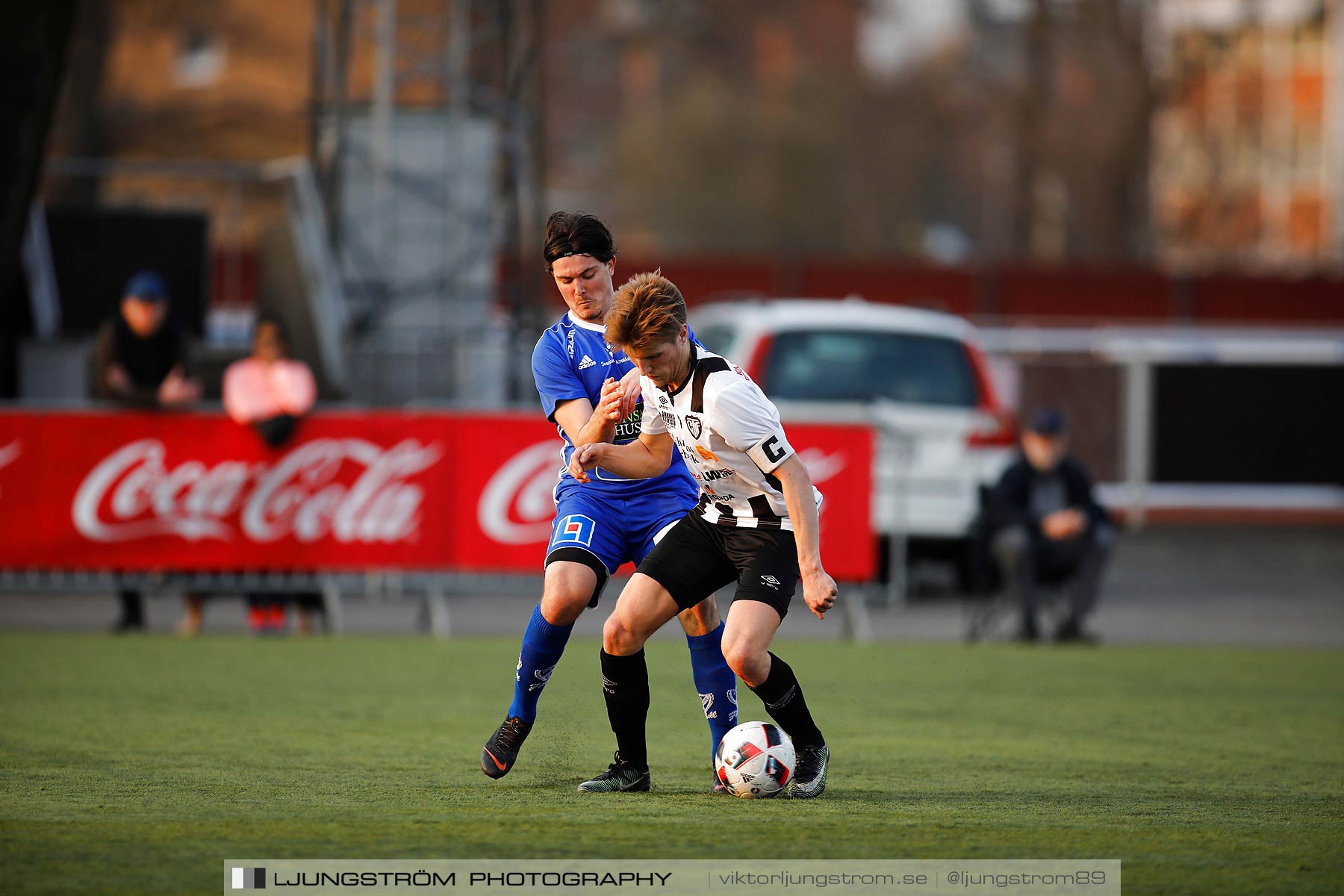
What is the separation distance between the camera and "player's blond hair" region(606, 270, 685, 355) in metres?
5.78

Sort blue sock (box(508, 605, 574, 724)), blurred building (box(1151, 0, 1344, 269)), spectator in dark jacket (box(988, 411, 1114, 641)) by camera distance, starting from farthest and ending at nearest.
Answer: blurred building (box(1151, 0, 1344, 269))
spectator in dark jacket (box(988, 411, 1114, 641))
blue sock (box(508, 605, 574, 724))

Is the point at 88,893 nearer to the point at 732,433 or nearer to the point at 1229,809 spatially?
the point at 732,433

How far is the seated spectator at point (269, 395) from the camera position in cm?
1183

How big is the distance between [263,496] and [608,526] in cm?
587

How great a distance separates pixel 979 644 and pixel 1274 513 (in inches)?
412

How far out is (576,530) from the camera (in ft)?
21.6

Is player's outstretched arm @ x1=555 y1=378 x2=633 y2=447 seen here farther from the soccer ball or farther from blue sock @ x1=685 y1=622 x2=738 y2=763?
the soccer ball

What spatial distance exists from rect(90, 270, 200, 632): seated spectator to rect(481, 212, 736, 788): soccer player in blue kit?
19.9ft

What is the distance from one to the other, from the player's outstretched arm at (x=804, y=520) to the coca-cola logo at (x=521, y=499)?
6.13 meters

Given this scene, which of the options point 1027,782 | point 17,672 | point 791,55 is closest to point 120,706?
point 17,672

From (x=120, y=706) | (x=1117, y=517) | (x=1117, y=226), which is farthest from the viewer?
(x=1117, y=226)

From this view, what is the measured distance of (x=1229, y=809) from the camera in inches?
242

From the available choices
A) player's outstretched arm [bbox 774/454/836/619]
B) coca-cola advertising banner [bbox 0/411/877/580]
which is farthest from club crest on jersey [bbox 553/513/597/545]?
coca-cola advertising banner [bbox 0/411/877/580]

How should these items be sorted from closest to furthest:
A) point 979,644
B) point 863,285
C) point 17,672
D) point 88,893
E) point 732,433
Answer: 1. point 88,893
2. point 732,433
3. point 17,672
4. point 979,644
5. point 863,285
